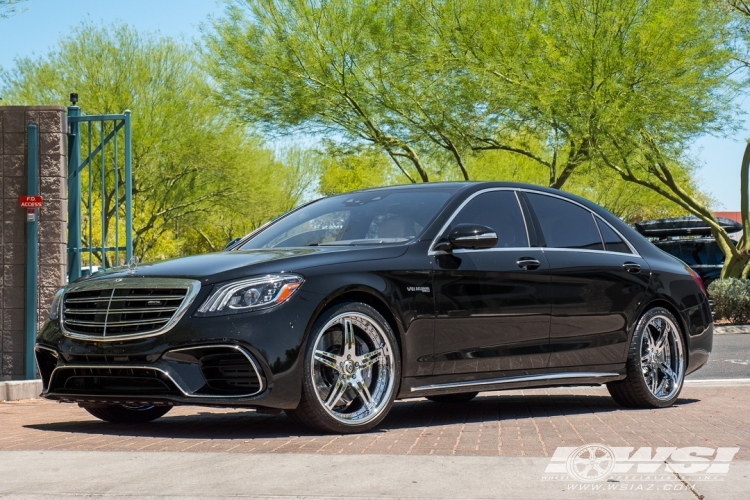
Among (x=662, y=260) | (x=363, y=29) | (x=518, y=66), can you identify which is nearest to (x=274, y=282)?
(x=662, y=260)

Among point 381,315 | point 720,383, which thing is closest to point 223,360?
point 381,315

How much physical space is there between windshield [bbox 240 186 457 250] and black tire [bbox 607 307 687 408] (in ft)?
6.42

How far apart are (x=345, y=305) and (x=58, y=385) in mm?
1873

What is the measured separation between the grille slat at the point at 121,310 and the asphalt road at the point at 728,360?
7.93 meters

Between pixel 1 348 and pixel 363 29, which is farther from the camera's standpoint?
pixel 363 29

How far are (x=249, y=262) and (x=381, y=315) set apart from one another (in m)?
0.85

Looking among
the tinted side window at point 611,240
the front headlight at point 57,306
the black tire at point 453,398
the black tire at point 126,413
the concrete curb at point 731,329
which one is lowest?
the concrete curb at point 731,329

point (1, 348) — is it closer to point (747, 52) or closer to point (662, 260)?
point (662, 260)

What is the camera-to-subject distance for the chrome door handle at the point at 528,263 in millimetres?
8047

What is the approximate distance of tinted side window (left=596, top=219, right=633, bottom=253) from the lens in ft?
29.7

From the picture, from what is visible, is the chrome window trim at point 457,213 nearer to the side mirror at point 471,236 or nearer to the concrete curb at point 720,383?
the side mirror at point 471,236

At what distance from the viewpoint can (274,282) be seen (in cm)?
A: 668

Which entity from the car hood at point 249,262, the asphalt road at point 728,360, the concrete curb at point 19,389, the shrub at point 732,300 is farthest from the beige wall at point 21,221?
the shrub at point 732,300

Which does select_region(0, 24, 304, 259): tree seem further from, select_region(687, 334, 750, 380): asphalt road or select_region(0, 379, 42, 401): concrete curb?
select_region(0, 379, 42, 401): concrete curb
